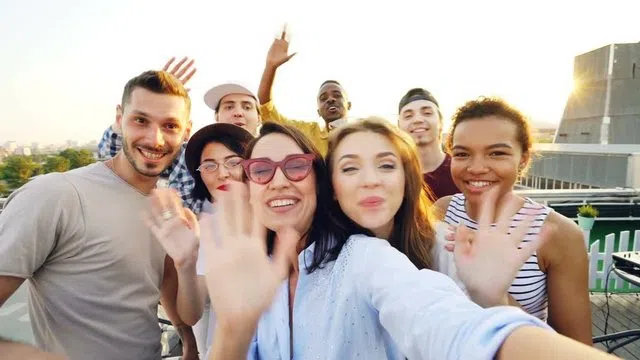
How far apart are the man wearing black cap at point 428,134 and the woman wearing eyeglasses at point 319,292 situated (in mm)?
1467

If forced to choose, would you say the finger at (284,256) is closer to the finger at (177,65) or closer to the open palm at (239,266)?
the open palm at (239,266)

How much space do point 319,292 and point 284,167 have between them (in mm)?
597

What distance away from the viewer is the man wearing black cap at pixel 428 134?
9.73 ft

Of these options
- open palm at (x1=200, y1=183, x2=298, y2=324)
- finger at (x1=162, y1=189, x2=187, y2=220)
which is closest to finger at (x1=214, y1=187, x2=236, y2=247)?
open palm at (x1=200, y1=183, x2=298, y2=324)

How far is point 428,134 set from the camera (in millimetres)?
3045

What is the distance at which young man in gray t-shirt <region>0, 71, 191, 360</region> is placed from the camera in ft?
5.38

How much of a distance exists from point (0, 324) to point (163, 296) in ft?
4.28

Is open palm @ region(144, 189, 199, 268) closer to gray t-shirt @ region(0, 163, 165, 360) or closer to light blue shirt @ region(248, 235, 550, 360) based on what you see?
gray t-shirt @ region(0, 163, 165, 360)

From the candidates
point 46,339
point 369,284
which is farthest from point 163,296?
point 369,284

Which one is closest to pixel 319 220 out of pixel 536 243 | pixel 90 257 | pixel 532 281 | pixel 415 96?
pixel 536 243

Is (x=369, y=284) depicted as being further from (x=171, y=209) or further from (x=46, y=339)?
(x=46, y=339)

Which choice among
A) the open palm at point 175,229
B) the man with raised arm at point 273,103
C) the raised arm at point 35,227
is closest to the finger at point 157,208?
the open palm at point 175,229

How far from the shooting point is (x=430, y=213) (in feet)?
6.09

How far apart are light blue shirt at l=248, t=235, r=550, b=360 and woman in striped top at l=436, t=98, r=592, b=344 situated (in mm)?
454
